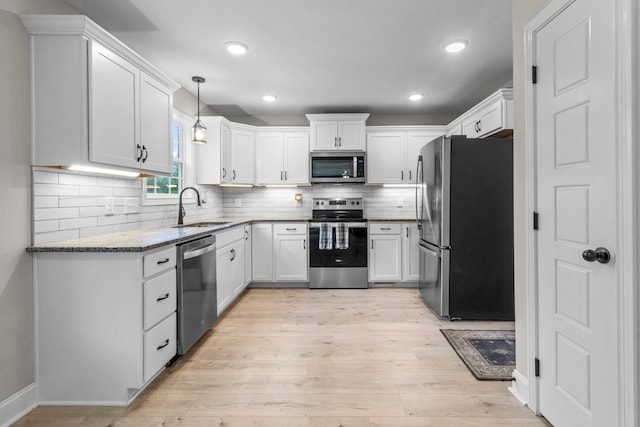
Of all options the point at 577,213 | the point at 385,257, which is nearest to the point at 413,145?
the point at 385,257

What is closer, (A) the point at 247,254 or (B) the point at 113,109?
(B) the point at 113,109

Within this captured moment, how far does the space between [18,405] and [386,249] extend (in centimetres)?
363

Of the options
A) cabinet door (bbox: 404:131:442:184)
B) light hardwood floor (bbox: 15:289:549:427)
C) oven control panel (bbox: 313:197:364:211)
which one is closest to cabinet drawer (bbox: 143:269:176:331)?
light hardwood floor (bbox: 15:289:549:427)

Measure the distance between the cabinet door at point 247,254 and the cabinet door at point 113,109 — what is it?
1.93 meters

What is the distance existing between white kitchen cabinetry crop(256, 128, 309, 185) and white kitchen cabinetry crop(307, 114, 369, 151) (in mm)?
308

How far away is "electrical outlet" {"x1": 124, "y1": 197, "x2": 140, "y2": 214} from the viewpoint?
108 inches

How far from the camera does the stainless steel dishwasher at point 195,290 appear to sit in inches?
91.1

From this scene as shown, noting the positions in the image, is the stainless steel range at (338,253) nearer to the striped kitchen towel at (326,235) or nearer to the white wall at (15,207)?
the striped kitchen towel at (326,235)

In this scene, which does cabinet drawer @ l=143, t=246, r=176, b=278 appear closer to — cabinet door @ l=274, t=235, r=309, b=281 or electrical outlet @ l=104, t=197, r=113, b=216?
electrical outlet @ l=104, t=197, r=113, b=216

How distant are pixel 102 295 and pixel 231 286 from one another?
170cm

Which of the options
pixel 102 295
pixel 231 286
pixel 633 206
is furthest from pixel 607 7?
pixel 231 286

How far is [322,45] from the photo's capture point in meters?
2.80

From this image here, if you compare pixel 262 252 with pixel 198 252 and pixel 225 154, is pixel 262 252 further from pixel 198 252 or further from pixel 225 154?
pixel 198 252

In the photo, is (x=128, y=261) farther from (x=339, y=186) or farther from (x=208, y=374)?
(x=339, y=186)
